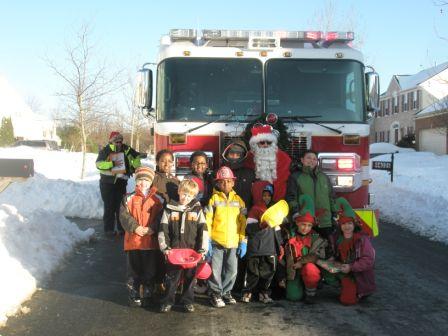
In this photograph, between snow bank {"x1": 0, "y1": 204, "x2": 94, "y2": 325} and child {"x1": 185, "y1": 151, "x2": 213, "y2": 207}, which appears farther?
child {"x1": 185, "y1": 151, "x2": 213, "y2": 207}

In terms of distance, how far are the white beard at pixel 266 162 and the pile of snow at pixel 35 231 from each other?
114 inches

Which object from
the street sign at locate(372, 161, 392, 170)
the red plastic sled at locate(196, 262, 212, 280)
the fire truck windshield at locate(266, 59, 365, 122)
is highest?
the fire truck windshield at locate(266, 59, 365, 122)

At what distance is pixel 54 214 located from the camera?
890 centimetres

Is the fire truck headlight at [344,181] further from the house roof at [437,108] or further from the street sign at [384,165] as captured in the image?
the house roof at [437,108]

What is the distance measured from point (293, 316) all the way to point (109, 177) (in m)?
5.19

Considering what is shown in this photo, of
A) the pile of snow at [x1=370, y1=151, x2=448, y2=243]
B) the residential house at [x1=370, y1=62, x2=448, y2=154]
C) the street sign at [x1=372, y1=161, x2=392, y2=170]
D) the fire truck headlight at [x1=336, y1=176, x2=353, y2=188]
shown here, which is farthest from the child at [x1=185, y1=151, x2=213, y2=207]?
the residential house at [x1=370, y1=62, x2=448, y2=154]

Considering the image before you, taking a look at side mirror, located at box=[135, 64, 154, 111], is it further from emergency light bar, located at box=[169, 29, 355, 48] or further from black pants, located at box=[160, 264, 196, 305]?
black pants, located at box=[160, 264, 196, 305]

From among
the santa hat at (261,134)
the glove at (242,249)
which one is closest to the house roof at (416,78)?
the santa hat at (261,134)

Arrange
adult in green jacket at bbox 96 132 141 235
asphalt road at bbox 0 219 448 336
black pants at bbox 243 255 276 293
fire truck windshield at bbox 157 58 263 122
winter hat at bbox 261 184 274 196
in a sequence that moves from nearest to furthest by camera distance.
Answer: asphalt road at bbox 0 219 448 336 → black pants at bbox 243 255 276 293 → winter hat at bbox 261 184 274 196 → fire truck windshield at bbox 157 58 263 122 → adult in green jacket at bbox 96 132 141 235

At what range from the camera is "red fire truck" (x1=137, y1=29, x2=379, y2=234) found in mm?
6918

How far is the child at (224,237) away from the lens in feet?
18.7

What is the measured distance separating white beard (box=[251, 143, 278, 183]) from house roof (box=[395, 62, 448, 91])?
138ft

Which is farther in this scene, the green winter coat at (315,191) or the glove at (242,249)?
the green winter coat at (315,191)

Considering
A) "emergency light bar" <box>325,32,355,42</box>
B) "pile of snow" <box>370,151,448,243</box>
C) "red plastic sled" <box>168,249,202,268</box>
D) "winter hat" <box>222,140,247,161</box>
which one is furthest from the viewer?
"pile of snow" <box>370,151,448,243</box>
